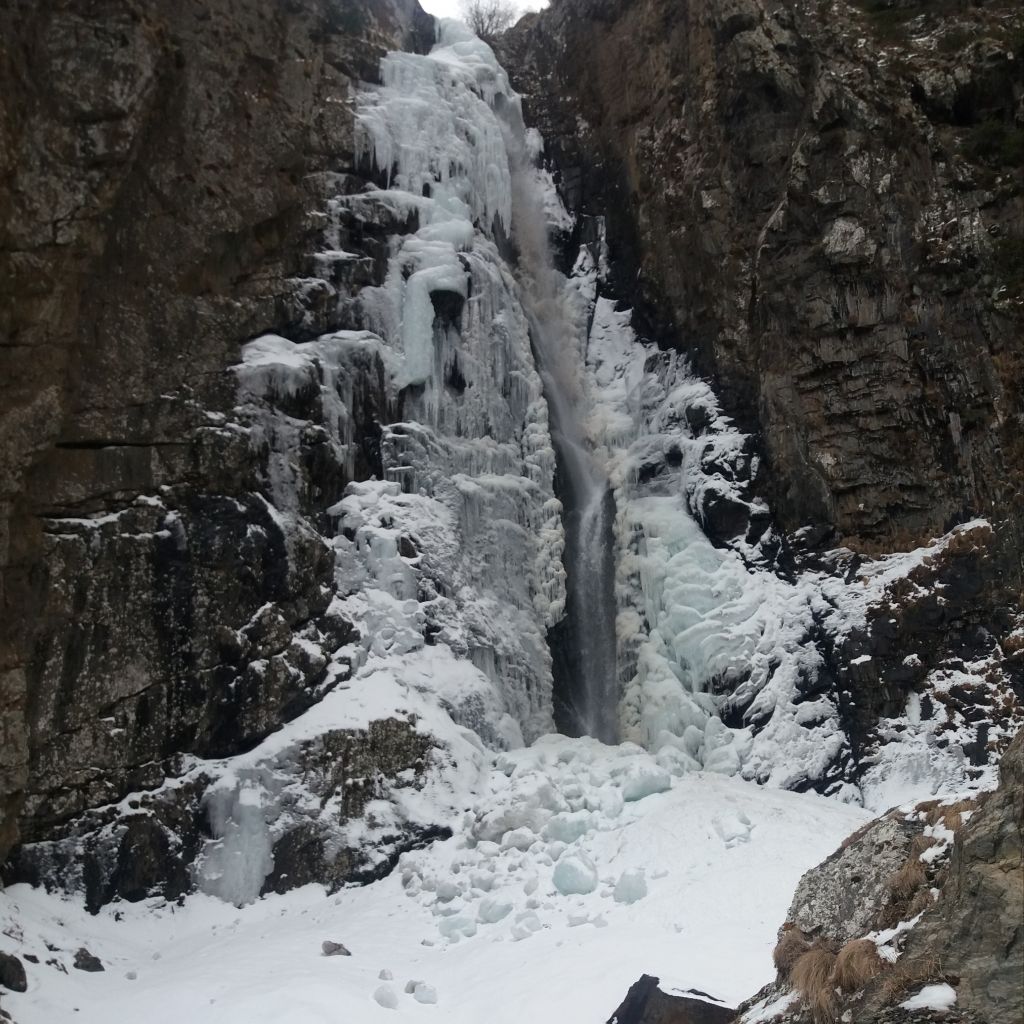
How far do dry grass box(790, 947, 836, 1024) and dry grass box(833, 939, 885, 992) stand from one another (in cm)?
7

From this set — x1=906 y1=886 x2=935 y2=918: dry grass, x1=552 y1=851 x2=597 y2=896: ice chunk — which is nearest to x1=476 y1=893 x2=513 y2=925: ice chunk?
x1=552 y1=851 x2=597 y2=896: ice chunk

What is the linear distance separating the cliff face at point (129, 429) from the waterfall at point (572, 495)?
A: 4221mm

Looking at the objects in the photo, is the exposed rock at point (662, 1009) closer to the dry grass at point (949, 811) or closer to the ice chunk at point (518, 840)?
the dry grass at point (949, 811)

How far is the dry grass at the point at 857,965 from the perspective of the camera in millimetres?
6125

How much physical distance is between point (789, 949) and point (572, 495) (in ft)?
40.6

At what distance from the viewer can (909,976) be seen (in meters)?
5.85

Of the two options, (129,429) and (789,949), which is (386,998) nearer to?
(789,949)

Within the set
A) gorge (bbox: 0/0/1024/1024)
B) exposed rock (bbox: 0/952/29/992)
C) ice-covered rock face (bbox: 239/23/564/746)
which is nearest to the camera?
exposed rock (bbox: 0/952/29/992)

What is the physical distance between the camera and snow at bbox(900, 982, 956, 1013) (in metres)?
5.55

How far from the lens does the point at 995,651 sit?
48.6ft

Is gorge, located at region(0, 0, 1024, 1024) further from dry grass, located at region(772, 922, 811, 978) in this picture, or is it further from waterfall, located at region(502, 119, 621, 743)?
dry grass, located at region(772, 922, 811, 978)

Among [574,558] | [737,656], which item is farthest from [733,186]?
[737,656]

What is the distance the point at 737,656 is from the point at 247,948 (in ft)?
26.6

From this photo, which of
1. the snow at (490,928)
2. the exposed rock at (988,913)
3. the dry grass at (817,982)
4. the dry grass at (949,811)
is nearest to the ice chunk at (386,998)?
the snow at (490,928)
